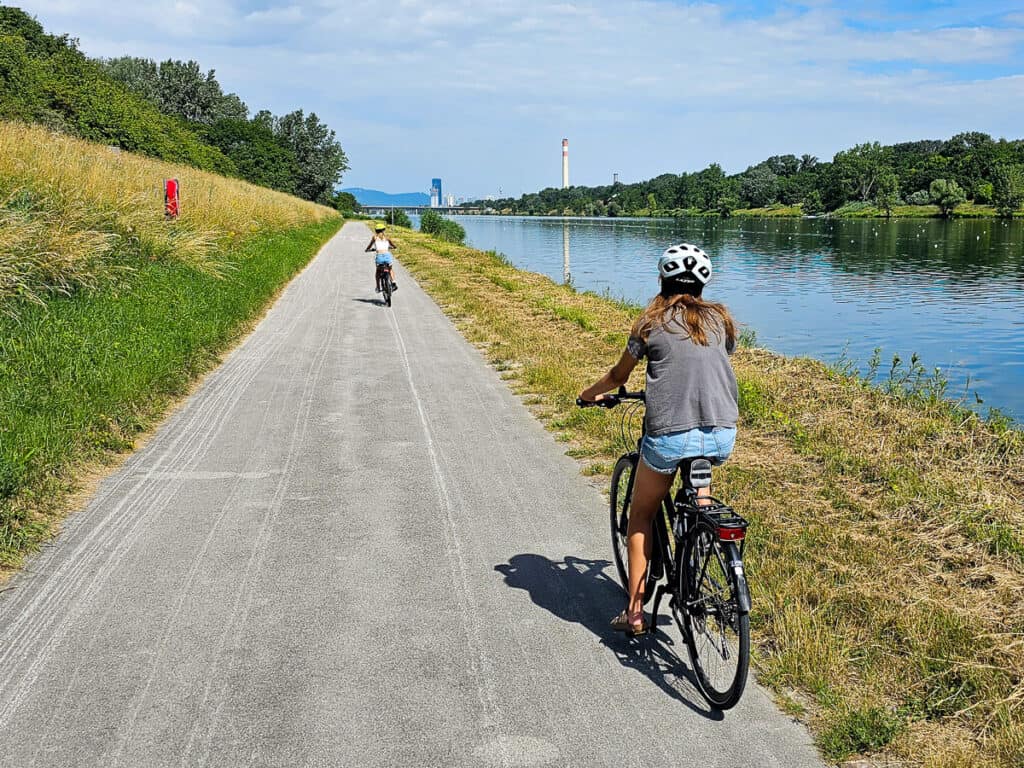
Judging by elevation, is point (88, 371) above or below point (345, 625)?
above

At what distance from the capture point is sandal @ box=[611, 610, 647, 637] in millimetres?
3850

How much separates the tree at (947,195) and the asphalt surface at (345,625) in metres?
112

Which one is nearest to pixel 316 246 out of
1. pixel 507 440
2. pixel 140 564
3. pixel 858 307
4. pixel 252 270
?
pixel 252 270

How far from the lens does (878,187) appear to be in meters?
121

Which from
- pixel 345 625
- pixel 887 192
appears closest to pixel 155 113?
pixel 345 625

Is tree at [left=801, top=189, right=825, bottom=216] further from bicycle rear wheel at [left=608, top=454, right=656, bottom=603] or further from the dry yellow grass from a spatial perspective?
bicycle rear wheel at [left=608, top=454, right=656, bottom=603]

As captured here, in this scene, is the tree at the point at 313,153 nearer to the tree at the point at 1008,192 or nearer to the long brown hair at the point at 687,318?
the tree at the point at 1008,192

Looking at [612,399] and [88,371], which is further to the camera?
[88,371]

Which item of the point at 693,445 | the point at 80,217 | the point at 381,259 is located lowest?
the point at 693,445

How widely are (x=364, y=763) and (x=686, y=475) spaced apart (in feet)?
5.77

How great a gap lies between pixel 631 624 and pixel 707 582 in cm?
50

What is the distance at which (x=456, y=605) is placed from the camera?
4.36 metres

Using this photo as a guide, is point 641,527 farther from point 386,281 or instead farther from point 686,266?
point 386,281

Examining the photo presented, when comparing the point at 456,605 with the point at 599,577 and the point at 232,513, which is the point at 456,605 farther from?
the point at 232,513
